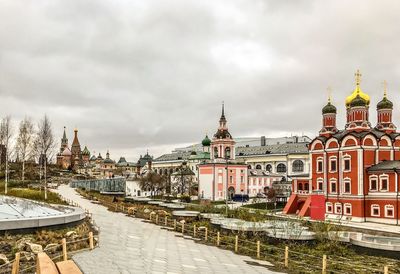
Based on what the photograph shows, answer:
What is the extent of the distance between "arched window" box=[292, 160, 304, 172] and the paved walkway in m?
67.2

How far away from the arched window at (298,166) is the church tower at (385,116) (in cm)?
4059

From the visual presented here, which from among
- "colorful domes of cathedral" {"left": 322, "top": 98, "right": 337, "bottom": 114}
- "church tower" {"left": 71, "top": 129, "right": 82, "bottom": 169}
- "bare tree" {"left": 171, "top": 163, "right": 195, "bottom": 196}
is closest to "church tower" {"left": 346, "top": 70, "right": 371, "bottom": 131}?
"colorful domes of cathedral" {"left": 322, "top": 98, "right": 337, "bottom": 114}

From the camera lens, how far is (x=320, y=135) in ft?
160

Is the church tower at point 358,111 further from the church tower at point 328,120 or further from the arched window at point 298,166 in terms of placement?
the arched window at point 298,166

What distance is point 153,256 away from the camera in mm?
15023

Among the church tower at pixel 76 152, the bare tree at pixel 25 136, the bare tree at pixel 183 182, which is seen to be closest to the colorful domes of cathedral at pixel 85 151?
the church tower at pixel 76 152

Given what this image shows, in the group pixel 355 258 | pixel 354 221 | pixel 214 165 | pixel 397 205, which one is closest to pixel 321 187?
pixel 354 221

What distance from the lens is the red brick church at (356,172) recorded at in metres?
38.9

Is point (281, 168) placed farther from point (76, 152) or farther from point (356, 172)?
point (76, 152)

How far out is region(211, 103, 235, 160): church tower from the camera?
67.6 metres

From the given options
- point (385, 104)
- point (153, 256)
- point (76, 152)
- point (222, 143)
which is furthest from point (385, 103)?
point (76, 152)

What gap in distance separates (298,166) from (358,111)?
44.1m

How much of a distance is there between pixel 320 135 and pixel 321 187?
691cm

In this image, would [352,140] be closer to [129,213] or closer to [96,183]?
[129,213]
